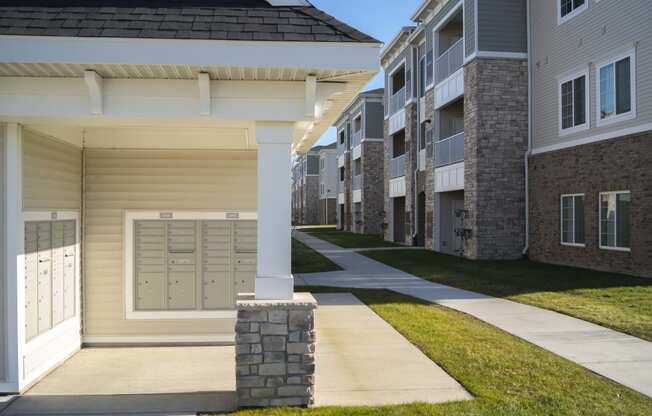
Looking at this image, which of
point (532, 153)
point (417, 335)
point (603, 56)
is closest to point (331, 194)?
point (532, 153)

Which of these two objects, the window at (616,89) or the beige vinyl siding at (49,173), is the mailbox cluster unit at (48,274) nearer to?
the beige vinyl siding at (49,173)

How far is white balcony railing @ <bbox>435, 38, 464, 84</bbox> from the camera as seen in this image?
2295 cm

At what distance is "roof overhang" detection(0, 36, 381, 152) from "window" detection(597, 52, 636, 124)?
485 inches

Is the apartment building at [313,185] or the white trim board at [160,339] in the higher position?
the apartment building at [313,185]

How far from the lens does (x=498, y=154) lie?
69.4ft

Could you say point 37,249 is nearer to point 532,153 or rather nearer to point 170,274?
point 170,274

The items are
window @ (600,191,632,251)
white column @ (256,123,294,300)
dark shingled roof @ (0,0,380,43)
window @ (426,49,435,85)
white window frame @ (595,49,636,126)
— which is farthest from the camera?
window @ (426,49,435,85)

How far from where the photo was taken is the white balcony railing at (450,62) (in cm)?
2295

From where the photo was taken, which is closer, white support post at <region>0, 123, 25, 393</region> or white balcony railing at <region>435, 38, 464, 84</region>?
white support post at <region>0, 123, 25, 393</region>

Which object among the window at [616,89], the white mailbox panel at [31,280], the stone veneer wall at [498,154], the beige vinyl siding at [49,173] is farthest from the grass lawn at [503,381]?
the stone veneer wall at [498,154]

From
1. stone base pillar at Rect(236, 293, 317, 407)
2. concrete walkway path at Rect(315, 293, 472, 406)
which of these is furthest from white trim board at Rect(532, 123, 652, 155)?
stone base pillar at Rect(236, 293, 317, 407)

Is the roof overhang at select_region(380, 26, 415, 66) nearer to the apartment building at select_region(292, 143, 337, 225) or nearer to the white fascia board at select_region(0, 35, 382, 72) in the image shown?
the white fascia board at select_region(0, 35, 382, 72)

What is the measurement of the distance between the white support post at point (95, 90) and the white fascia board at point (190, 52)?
235mm

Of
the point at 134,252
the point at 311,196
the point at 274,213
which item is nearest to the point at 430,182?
the point at 134,252
